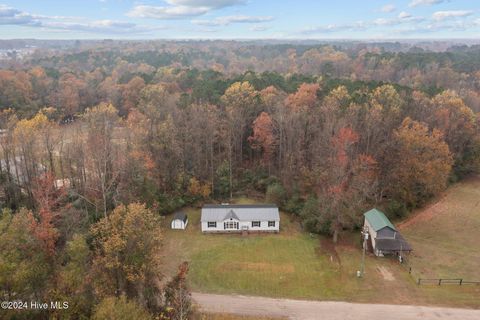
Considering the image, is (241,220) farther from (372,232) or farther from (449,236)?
(449,236)

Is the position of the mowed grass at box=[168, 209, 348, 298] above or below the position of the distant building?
below

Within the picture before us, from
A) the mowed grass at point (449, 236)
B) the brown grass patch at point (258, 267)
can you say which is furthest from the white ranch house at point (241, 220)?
the mowed grass at point (449, 236)

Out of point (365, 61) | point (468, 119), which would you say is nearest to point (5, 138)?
point (468, 119)

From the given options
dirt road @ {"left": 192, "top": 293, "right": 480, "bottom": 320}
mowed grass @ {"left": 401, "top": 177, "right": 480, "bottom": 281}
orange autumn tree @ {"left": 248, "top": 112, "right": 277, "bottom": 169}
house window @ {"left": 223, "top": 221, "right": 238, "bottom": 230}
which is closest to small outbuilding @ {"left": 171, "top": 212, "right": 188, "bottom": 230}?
house window @ {"left": 223, "top": 221, "right": 238, "bottom": 230}

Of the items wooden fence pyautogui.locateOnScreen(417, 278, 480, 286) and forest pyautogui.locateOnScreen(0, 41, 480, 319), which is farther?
wooden fence pyautogui.locateOnScreen(417, 278, 480, 286)

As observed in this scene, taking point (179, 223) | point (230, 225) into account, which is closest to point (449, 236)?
point (230, 225)

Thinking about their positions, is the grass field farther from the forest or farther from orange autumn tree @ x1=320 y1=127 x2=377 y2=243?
the forest

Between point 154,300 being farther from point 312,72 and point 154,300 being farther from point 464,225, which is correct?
point 312,72
